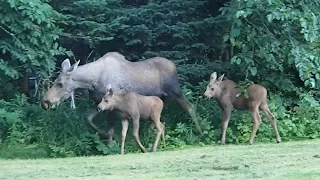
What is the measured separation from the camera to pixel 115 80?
529 inches

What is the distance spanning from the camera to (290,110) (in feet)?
49.3

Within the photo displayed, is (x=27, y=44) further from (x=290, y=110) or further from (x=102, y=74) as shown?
(x=290, y=110)

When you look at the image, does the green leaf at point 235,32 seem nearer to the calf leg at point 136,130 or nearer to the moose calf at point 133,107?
the moose calf at point 133,107

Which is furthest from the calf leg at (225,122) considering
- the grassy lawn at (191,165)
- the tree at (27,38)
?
the tree at (27,38)

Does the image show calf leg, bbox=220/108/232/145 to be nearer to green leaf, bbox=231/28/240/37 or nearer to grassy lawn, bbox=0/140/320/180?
grassy lawn, bbox=0/140/320/180

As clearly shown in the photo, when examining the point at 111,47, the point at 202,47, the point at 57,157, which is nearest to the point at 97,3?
the point at 111,47

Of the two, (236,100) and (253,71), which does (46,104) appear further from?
(253,71)

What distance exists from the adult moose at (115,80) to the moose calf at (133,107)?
1.58ft

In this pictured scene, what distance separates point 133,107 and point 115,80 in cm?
93

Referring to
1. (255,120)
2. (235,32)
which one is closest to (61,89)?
(235,32)

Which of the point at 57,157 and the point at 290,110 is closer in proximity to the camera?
the point at 57,157

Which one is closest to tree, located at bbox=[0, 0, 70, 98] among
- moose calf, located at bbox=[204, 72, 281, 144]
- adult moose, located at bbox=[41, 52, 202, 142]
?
adult moose, located at bbox=[41, 52, 202, 142]

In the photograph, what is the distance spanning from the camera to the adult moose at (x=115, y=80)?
43.2 ft

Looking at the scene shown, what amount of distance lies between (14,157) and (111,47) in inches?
180
